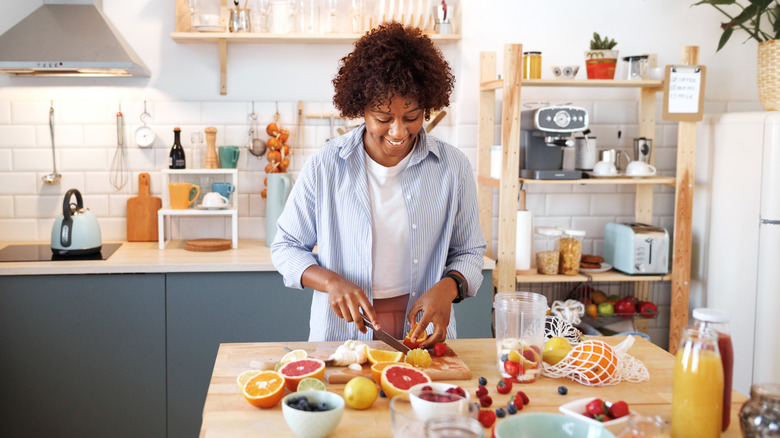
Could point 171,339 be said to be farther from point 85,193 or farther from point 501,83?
point 501,83

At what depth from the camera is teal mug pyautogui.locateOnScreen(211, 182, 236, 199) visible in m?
3.47

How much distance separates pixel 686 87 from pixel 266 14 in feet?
6.44

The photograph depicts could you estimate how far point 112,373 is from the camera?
3.01m

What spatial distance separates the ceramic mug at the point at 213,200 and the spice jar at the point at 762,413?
2580 mm

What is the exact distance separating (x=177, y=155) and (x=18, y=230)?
88 centimetres

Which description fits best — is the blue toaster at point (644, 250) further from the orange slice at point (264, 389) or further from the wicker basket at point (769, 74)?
the orange slice at point (264, 389)

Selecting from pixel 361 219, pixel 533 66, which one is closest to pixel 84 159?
pixel 361 219

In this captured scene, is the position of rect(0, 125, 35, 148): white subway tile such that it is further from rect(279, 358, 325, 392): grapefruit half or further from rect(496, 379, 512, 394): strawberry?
rect(496, 379, 512, 394): strawberry

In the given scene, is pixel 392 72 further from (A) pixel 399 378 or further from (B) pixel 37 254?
(B) pixel 37 254

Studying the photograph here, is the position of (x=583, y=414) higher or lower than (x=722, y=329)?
lower

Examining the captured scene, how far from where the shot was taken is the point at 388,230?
205 cm

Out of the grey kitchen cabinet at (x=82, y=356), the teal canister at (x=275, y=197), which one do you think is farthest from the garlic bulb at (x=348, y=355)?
the teal canister at (x=275, y=197)

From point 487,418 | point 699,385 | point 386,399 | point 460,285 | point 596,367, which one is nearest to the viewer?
point 699,385

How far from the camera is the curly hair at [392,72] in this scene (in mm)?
1825
